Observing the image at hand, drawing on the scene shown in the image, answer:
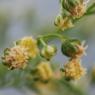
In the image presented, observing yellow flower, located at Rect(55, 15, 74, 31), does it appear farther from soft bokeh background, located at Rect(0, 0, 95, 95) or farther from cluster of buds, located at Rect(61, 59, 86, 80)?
soft bokeh background, located at Rect(0, 0, 95, 95)

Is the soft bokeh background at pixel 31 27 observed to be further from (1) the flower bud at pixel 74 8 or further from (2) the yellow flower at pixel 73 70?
(1) the flower bud at pixel 74 8

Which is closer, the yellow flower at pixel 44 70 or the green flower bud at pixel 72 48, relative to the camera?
the green flower bud at pixel 72 48

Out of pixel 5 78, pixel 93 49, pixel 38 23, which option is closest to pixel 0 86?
pixel 5 78

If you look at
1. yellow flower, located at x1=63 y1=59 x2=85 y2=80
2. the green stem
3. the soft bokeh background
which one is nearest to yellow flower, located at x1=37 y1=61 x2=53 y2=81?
the soft bokeh background

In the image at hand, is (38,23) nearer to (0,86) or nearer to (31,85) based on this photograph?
(31,85)

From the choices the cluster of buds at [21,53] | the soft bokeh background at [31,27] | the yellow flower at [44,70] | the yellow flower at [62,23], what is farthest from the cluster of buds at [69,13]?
the soft bokeh background at [31,27]

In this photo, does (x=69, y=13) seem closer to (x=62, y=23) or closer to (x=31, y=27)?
(x=62, y=23)

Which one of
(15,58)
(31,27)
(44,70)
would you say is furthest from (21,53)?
(31,27)
